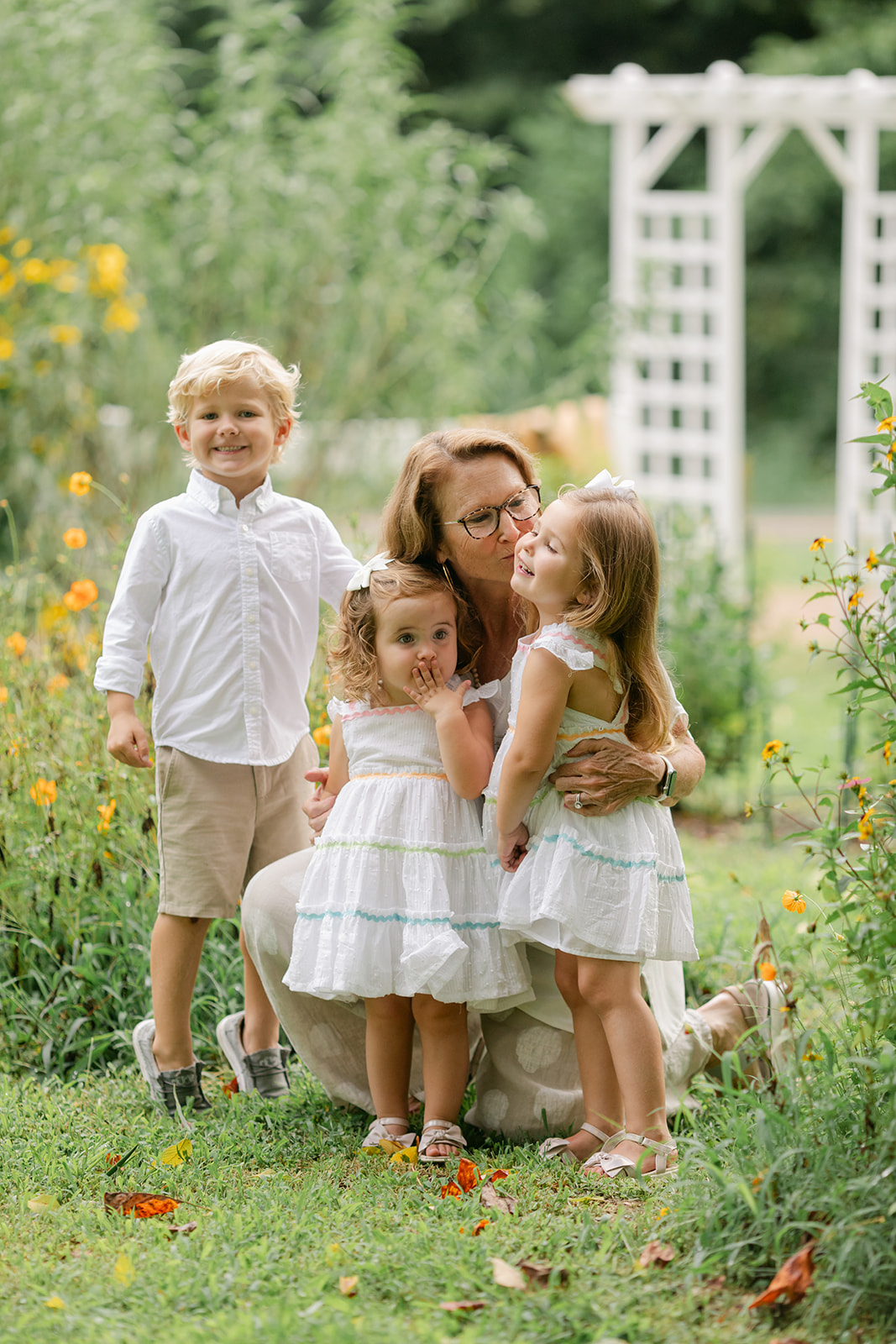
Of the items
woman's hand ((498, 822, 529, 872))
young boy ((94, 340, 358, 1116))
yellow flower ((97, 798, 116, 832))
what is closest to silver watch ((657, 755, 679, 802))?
woman's hand ((498, 822, 529, 872))

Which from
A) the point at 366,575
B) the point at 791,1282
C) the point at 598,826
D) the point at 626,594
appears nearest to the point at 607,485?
the point at 626,594

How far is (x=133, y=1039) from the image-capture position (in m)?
2.98

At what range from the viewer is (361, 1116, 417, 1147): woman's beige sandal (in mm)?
2643

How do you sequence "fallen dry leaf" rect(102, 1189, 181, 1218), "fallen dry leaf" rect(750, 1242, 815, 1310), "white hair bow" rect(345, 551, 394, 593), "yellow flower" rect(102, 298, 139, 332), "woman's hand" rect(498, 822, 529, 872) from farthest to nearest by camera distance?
1. "yellow flower" rect(102, 298, 139, 332)
2. "white hair bow" rect(345, 551, 394, 593)
3. "woman's hand" rect(498, 822, 529, 872)
4. "fallen dry leaf" rect(102, 1189, 181, 1218)
5. "fallen dry leaf" rect(750, 1242, 815, 1310)

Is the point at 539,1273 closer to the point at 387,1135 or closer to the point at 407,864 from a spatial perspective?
the point at 387,1135

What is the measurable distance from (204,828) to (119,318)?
3568 mm

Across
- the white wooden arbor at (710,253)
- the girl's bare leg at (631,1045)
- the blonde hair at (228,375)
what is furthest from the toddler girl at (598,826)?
the white wooden arbor at (710,253)

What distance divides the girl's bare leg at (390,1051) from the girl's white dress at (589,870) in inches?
11.2

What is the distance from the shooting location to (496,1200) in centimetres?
236

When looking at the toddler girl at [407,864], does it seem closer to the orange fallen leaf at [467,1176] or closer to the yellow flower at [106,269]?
the orange fallen leaf at [467,1176]

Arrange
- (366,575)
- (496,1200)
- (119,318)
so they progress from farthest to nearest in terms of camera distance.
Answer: (119,318)
(366,575)
(496,1200)

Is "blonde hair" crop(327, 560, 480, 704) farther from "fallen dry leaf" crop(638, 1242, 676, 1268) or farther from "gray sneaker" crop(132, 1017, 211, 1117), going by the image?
Result: "fallen dry leaf" crop(638, 1242, 676, 1268)

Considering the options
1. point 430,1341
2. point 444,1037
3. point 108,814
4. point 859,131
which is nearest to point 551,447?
point 859,131

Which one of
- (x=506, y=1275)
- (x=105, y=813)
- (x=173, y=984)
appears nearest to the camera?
(x=506, y=1275)
